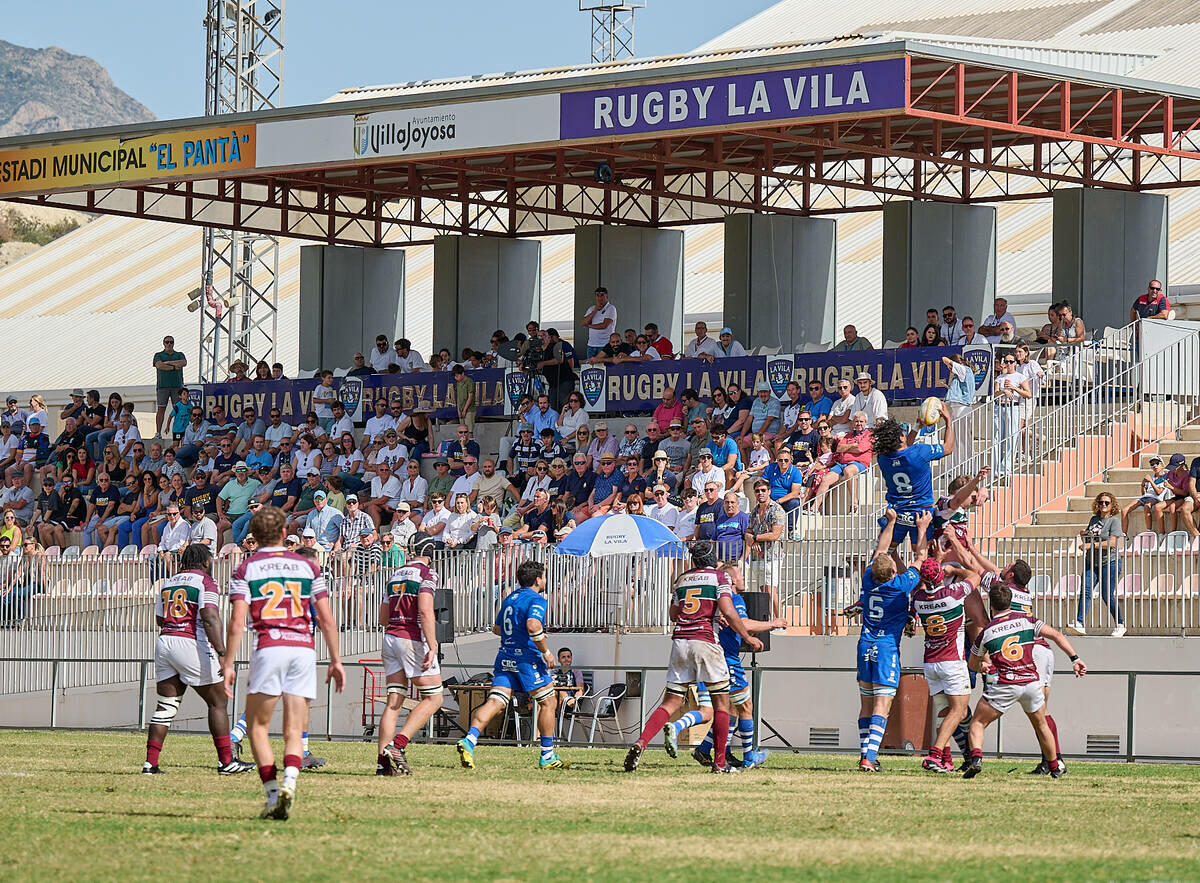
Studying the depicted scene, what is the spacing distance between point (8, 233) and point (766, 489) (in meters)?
102

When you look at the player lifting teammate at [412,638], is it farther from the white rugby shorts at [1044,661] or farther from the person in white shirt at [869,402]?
the person in white shirt at [869,402]

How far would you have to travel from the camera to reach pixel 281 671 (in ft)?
37.4

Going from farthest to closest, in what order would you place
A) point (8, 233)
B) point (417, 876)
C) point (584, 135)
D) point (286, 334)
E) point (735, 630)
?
point (8, 233) → point (286, 334) → point (584, 135) → point (735, 630) → point (417, 876)

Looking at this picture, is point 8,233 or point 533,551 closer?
point 533,551

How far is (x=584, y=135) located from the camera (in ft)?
88.6

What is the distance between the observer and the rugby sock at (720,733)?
15672 millimetres

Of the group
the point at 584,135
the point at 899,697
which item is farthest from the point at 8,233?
the point at 899,697

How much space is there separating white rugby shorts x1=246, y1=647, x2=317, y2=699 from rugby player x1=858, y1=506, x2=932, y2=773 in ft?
19.9

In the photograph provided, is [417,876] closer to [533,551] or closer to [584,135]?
[533,551]

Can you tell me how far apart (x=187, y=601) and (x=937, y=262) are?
20396mm

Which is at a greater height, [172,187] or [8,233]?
[8,233]

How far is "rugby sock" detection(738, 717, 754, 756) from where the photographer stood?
16453 mm

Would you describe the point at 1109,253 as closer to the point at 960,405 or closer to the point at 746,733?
the point at 960,405

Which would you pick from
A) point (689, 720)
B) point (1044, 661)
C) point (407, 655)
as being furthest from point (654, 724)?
point (1044, 661)
